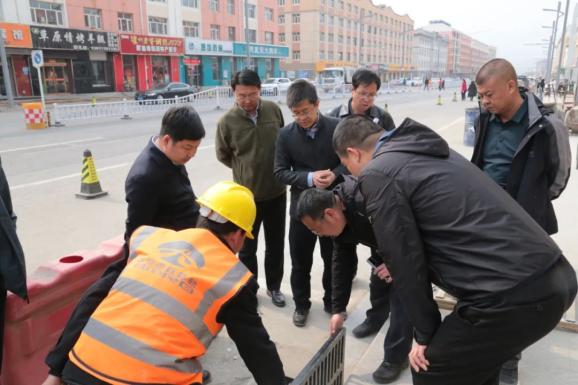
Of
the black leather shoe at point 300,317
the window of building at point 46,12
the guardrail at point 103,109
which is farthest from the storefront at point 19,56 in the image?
the black leather shoe at point 300,317

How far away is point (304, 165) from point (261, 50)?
41.3 m

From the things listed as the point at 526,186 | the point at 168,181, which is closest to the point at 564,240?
the point at 526,186

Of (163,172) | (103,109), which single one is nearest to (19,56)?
(103,109)

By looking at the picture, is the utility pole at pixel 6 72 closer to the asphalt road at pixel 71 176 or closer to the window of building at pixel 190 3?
the asphalt road at pixel 71 176

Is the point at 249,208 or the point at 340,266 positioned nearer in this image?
the point at 249,208

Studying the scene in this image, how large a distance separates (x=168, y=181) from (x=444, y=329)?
151 cm

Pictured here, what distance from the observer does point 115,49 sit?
3005 centimetres

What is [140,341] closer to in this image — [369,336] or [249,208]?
[249,208]

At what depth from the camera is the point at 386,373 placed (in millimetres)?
2549

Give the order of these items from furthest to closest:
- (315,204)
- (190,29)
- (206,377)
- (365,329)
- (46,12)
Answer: (190,29)
(46,12)
(365,329)
(206,377)
(315,204)

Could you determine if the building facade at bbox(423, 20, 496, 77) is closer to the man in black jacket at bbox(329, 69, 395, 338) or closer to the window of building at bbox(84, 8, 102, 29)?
the window of building at bbox(84, 8, 102, 29)

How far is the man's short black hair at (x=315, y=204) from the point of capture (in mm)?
2193

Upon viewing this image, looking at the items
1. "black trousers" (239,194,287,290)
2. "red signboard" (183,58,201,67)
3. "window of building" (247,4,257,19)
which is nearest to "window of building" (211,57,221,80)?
"red signboard" (183,58,201,67)

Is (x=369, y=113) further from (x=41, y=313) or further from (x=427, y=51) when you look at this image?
(x=427, y=51)
